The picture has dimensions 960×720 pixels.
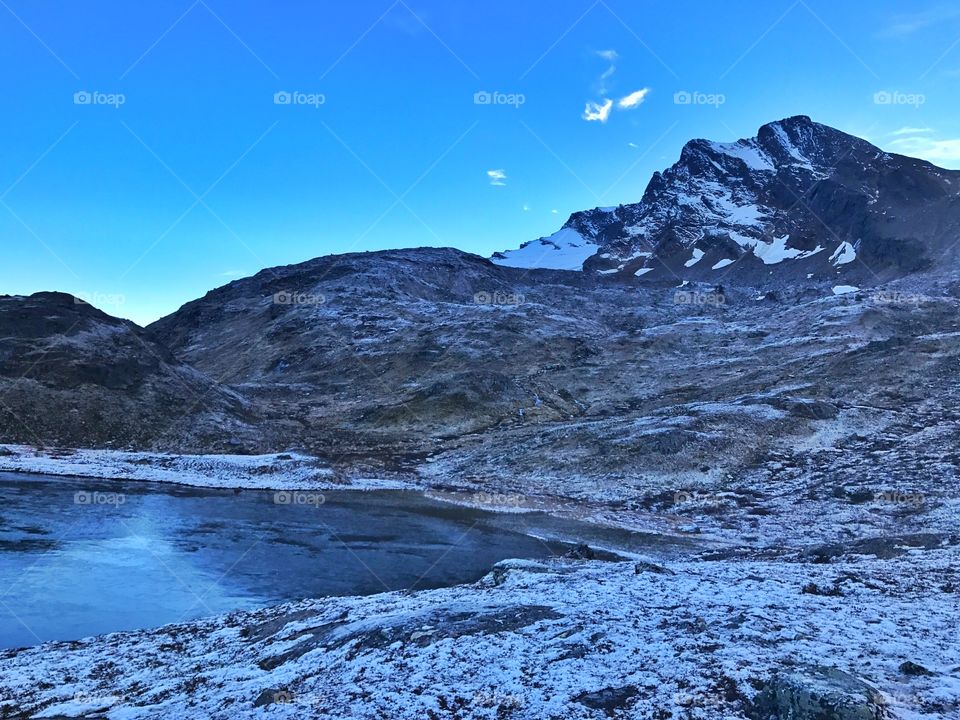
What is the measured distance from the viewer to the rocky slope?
2076 inches

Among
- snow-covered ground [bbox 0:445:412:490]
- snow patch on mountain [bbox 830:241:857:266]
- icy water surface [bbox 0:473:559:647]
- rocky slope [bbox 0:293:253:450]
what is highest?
snow patch on mountain [bbox 830:241:857:266]

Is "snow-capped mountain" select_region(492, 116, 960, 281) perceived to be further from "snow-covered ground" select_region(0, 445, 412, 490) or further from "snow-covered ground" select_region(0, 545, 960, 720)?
"snow-covered ground" select_region(0, 545, 960, 720)

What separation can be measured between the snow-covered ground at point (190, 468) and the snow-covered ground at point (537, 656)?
26.7 m

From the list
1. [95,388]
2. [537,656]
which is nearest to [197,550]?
[537,656]

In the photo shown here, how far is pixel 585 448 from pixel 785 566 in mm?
26858

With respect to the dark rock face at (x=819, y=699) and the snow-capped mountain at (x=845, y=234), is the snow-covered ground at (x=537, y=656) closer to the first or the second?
the dark rock face at (x=819, y=699)

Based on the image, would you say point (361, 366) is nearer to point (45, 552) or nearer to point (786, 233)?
point (45, 552)

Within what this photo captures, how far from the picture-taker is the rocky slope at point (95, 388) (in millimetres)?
52719


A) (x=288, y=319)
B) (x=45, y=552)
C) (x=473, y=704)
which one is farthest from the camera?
(x=288, y=319)

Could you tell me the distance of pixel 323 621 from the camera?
16234 mm

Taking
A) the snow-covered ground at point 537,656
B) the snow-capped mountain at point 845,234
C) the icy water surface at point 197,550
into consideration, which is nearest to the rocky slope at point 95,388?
the icy water surface at point 197,550

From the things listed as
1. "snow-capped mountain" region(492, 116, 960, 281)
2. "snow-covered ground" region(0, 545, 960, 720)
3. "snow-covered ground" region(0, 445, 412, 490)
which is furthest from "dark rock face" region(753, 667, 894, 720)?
"snow-capped mountain" region(492, 116, 960, 281)

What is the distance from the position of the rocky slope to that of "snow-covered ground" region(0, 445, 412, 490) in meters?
4.22

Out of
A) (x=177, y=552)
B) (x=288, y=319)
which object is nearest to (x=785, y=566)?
(x=177, y=552)
